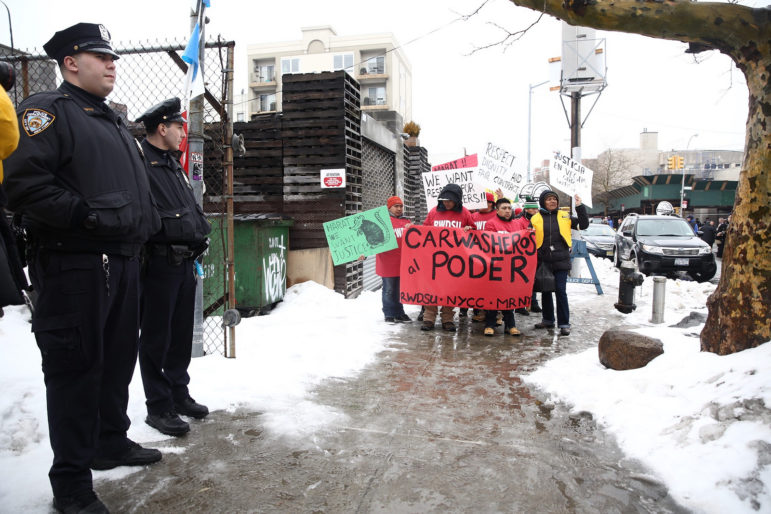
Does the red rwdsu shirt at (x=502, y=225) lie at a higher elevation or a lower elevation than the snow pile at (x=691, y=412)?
higher

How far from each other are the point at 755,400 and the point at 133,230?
3621 mm

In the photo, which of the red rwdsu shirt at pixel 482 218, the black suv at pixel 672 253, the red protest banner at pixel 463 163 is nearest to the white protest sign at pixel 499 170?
the red protest banner at pixel 463 163

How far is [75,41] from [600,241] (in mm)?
21836

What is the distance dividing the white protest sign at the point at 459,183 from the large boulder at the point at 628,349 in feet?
17.0

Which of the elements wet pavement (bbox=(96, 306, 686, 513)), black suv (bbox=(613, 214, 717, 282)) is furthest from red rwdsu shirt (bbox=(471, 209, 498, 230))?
black suv (bbox=(613, 214, 717, 282))

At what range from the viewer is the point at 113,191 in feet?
9.07

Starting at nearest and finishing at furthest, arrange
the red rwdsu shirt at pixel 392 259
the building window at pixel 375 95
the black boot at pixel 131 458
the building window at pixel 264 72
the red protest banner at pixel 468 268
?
the black boot at pixel 131 458 → the red protest banner at pixel 468 268 → the red rwdsu shirt at pixel 392 259 → the building window at pixel 375 95 → the building window at pixel 264 72

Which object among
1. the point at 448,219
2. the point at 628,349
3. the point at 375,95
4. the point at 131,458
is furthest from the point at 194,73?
the point at 375,95

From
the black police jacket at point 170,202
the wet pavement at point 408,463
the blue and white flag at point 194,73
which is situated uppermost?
the blue and white flag at point 194,73

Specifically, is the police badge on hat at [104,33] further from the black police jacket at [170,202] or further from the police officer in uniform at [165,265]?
the black police jacket at [170,202]

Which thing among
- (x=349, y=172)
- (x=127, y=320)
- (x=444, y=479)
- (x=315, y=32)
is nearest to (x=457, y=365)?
(x=444, y=479)

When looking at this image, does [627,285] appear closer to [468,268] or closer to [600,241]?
[468,268]

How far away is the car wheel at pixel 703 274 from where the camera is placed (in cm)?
1510

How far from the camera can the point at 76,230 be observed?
8.64ft
